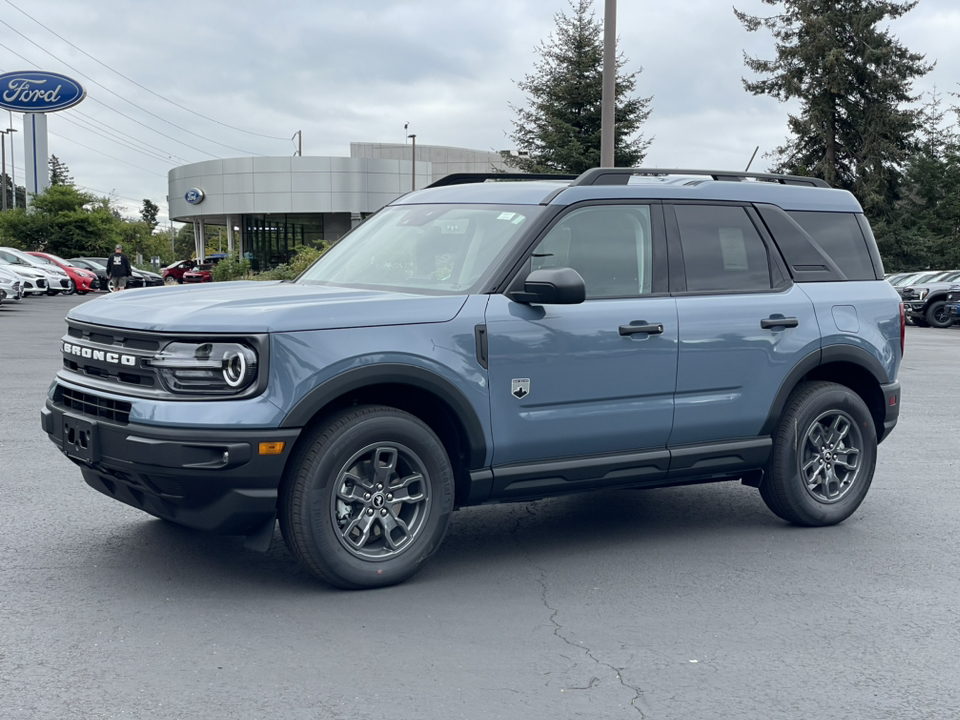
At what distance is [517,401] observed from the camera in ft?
17.3

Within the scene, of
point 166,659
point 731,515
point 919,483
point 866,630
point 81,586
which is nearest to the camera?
point 166,659

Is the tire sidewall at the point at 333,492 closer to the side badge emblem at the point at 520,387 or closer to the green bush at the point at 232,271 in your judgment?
the side badge emblem at the point at 520,387

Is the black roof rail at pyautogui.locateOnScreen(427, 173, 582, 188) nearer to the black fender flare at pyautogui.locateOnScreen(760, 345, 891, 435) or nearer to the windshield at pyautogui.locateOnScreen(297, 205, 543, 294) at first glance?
the windshield at pyautogui.locateOnScreen(297, 205, 543, 294)

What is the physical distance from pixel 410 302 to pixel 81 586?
1.97 meters

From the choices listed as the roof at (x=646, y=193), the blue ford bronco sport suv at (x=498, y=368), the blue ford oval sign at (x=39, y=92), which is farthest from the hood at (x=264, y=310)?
the blue ford oval sign at (x=39, y=92)

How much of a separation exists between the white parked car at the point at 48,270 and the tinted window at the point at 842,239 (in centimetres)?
3420

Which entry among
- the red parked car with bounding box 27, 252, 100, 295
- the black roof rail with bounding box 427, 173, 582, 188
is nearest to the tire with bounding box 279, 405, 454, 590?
the black roof rail with bounding box 427, 173, 582, 188

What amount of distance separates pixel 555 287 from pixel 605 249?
0.75 m

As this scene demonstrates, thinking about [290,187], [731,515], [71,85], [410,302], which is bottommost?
[731,515]

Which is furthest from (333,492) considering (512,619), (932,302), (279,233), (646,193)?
(279,233)

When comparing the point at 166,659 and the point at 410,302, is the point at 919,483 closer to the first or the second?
the point at 410,302

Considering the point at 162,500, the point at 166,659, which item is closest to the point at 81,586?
the point at 162,500

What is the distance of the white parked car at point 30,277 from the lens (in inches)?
1371

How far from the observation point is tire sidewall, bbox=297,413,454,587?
481 centimetres
